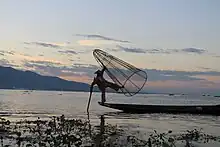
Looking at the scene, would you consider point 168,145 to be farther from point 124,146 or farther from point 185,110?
point 185,110

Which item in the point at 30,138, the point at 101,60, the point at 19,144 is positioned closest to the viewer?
the point at 19,144

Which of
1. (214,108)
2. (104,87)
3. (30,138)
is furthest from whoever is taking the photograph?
(214,108)

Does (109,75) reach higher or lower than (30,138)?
higher

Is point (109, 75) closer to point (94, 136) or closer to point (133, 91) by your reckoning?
point (133, 91)

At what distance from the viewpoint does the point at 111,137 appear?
80.9ft

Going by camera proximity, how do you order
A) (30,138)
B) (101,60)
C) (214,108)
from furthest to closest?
(214,108), (101,60), (30,138)

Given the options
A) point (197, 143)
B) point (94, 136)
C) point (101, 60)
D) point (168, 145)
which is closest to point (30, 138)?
point (94, 136)

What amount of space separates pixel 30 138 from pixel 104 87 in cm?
2250

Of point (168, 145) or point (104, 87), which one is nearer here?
point (168, 145)

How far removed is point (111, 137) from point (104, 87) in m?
20.0

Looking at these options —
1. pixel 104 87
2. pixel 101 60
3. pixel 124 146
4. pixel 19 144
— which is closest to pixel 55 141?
pixel 19 144

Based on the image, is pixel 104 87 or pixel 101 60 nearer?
pixel 101 60

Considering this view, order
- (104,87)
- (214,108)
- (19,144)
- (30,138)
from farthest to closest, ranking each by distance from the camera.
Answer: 1. (214,108)
2. (104,87)
3. (30,138)
4. (19,144)

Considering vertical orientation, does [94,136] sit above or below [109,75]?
below
